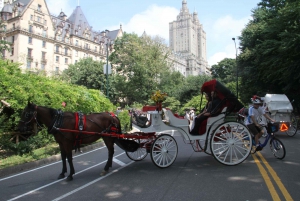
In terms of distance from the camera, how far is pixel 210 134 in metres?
7.86

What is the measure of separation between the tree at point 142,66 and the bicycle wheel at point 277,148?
112 ft

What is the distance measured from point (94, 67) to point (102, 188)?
161 ft

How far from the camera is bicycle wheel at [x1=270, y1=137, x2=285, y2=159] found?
326 inches

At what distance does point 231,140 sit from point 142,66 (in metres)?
35.2

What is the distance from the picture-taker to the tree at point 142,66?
42812mm

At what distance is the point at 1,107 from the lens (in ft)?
32.5

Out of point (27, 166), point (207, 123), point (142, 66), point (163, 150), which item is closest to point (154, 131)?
point (163, 150)

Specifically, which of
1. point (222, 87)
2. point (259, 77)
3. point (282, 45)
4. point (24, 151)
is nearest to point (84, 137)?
point (24, 151)

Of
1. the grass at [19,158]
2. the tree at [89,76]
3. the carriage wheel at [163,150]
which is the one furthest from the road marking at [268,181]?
the tree at [89,76]

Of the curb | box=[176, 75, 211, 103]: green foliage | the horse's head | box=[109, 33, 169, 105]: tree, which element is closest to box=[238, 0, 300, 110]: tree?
the curb

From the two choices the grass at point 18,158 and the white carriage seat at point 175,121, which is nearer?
the white carriage seat at point 175,121

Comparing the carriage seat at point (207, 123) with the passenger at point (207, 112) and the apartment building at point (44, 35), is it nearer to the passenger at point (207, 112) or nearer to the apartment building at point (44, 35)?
the passenger at point (207, 112)

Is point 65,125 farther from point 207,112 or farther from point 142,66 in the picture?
point 142,66

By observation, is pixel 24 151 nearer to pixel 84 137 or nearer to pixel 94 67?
pixel 84 137
